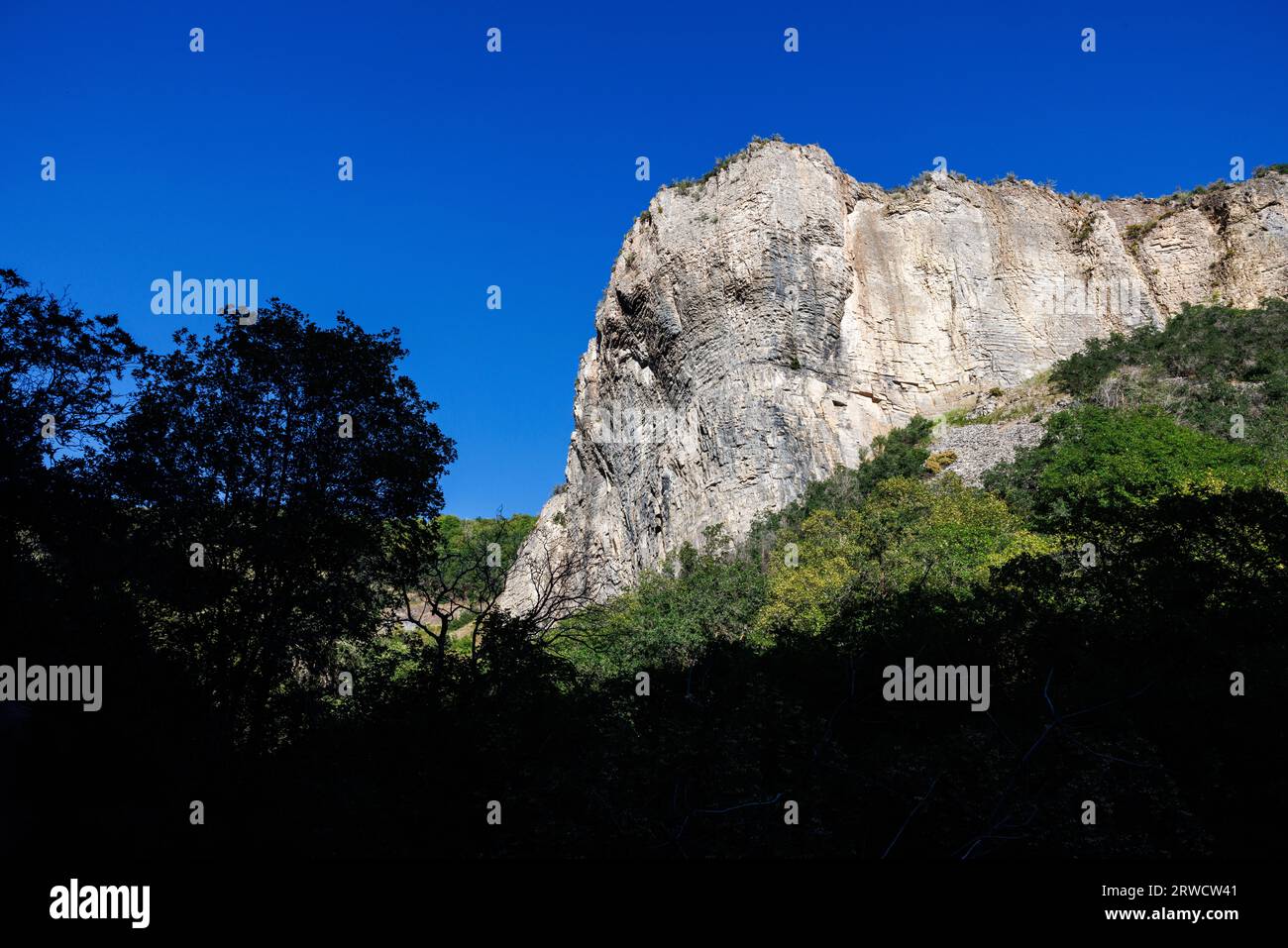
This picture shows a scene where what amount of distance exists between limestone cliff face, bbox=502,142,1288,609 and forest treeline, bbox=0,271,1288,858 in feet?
78.5

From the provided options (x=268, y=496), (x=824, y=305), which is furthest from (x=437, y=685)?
(x=824, y=305)

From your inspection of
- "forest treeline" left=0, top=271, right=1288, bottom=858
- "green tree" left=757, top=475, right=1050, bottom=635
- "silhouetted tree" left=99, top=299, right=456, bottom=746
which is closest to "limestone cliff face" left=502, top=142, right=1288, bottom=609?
"green tree" left=757, top=475, right=1050, bottom=635

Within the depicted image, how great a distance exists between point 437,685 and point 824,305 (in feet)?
113

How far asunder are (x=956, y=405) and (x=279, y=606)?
125 ft

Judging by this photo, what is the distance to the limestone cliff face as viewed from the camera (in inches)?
1585

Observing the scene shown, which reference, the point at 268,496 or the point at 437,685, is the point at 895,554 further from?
the point at 268,496

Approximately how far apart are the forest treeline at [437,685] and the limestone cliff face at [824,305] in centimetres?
2393

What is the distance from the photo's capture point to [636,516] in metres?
44.6

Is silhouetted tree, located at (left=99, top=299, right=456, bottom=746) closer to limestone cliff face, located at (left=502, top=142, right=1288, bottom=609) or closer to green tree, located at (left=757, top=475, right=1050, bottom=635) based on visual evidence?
green tree, located at (left=757, top=475, right=1050, bottom=635)

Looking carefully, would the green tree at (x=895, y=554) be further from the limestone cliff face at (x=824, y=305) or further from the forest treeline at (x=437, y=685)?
the limestone cliff face at (x=824, y=305)

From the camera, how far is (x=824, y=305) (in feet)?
136

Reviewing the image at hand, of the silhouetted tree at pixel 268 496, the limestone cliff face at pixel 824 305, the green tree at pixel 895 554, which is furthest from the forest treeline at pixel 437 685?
the limestone cliff face at pixel 824 305
